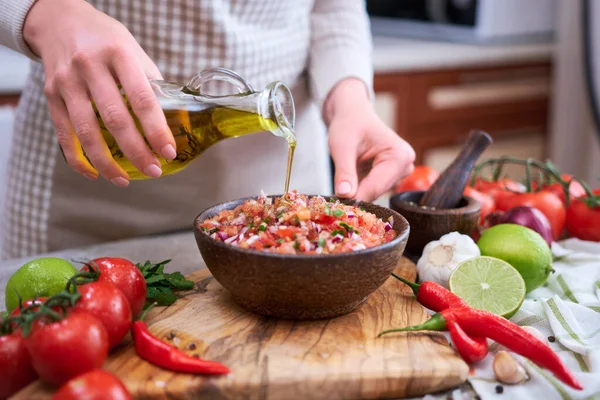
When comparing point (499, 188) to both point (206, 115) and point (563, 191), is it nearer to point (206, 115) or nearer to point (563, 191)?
point (563, 191)

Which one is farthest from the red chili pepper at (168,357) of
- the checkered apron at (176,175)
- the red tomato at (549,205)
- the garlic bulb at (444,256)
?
the red tomato at (549,205)

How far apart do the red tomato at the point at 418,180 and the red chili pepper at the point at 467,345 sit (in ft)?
2.06

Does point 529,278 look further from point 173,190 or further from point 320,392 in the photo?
point 173,190

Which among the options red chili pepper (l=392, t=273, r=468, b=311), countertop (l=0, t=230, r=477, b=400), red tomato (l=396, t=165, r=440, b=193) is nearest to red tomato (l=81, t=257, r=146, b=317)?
countertop (l=0, t=230, r=477, b=400)

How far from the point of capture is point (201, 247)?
1.06 meters

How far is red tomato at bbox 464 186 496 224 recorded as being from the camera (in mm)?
1533

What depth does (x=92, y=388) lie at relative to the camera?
77cm

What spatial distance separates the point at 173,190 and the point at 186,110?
0.62 metres

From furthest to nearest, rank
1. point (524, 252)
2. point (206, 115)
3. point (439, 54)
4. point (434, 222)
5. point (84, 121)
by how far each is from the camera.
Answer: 1. point (439, 54)
2. point (434, 222)
3. point (524, 252)
4. point (206, 115)
5. point (84, 121)

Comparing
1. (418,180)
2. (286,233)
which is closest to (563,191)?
(418,180)

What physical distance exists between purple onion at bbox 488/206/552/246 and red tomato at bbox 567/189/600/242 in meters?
0.15

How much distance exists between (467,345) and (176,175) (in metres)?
0.92

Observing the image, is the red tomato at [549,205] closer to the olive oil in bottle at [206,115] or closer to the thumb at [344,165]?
the thumb at [344,165]

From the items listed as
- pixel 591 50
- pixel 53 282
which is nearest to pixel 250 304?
pixel 53 282
